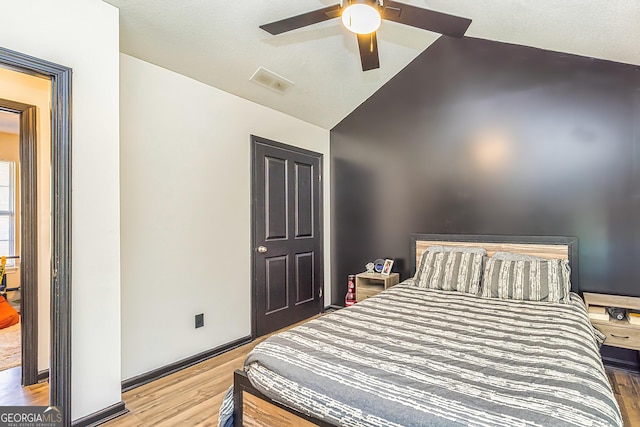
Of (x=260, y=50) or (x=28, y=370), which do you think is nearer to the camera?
(x=28, y=370)

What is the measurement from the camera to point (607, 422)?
1.11 m

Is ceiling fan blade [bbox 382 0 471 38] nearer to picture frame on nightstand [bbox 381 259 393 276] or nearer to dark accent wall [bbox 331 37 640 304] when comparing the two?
dark accent wall [bbox 331 37 640 304]

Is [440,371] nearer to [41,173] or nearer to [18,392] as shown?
[18,392]

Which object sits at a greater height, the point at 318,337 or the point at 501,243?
the point at 501,243

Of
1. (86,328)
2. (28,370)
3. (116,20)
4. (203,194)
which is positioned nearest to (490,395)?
(86,328)

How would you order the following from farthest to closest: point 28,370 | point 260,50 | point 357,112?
point 357,112
point 260,50
point 28,370

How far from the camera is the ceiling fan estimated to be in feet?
5.48

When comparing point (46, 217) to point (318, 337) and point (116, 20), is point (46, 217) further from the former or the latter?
point (318, 337)

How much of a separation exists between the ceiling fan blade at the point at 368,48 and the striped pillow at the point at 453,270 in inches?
72.8

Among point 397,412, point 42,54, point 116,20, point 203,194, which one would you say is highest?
point 116,20

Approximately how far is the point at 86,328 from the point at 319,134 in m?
3.19

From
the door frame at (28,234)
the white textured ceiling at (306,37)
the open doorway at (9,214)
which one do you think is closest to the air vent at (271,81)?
the white textured ceiling at (306,37)

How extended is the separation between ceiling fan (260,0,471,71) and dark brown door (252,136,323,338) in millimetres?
1706

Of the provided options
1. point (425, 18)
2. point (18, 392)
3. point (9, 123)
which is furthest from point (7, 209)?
point (425, 18)
